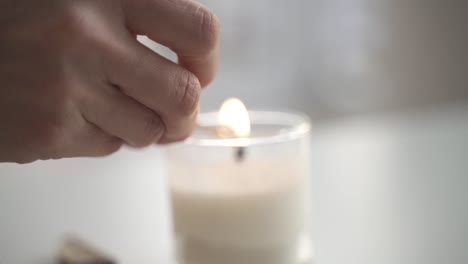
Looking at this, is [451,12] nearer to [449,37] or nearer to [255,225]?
[449,37]

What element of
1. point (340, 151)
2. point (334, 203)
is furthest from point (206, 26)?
point (340, 151)

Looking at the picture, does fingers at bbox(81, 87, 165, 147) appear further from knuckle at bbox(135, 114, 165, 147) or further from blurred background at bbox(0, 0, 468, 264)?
blurred background at bbox(0, 0, 468, 264)

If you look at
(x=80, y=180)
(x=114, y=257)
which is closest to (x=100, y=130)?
(x=114, y=257)

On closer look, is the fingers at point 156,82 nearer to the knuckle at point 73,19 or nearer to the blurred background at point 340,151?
the knuckle at point 73,19

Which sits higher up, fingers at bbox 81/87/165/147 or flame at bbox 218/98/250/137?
flame at bbox 218/98/250/137

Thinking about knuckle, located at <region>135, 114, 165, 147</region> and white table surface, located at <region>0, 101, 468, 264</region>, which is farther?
white table surface, located at <region>0, 101, 468, 264</region>

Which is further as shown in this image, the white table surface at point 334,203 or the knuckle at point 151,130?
the white table surface at point 334,203

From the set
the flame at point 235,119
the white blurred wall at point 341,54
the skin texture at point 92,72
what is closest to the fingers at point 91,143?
the skin texture at point 92,72

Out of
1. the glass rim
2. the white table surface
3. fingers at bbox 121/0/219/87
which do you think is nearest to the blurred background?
the white table surface
